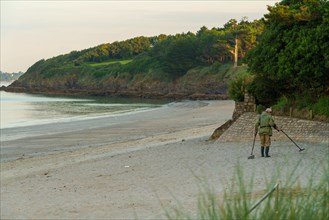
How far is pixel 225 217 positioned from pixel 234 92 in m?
20.3

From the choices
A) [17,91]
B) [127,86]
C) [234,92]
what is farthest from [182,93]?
[234,92]

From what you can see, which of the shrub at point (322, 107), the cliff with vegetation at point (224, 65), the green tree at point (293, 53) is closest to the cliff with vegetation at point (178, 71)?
the cliff with vegetation at point (224, 65)

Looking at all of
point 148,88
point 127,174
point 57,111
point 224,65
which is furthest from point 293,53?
point 148,88

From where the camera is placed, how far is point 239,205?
3729mm

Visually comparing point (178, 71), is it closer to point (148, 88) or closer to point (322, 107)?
point (148, 88)

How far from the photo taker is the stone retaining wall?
62.5 feet

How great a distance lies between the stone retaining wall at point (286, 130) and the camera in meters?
19.0

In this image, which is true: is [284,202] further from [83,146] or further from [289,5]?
[83,146]

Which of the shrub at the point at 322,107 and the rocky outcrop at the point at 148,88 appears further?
the rocky outcrop at the point at 148,88

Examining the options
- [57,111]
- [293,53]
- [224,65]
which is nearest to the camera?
[293,53]

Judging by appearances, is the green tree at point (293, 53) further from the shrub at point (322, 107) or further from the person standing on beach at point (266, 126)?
the person standing on beach at point (266, 126)

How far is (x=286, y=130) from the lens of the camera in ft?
65.2

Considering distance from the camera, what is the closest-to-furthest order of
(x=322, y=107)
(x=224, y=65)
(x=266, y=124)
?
(x=266, y=124), (x=322, y=107), (x=224, y=65)

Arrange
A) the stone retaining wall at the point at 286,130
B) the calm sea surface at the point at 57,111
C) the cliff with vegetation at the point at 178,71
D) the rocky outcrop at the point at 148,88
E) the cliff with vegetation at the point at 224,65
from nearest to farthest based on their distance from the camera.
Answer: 1. the stone retaining wall at the point at 286,130
2. the cliff with vegetation at the point at 224,65
3. the calm sea surface at the point at 57,111
4. the rocky outcrop at the point at 148,88
5. the cliff with vegetation at the point at 178,71
